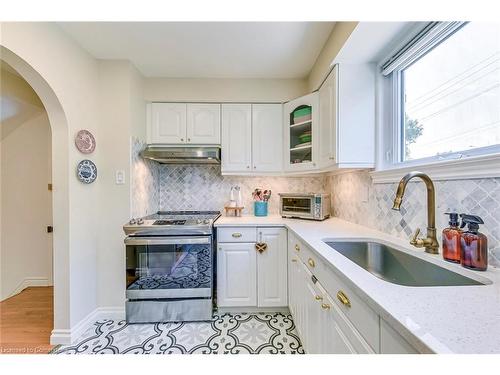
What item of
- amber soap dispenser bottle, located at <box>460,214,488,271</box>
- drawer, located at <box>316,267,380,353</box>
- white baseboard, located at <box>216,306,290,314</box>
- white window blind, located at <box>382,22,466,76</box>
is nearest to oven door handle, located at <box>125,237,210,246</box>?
white baseboard, located at <box>216,306,290,314</box>

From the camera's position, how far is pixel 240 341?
5.47 feet

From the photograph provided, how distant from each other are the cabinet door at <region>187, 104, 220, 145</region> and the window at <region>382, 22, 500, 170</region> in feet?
5.26

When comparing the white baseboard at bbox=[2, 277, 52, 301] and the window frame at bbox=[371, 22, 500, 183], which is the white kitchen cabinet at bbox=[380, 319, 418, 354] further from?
the white baseboard at bbox=[2, 277, 52, 301]

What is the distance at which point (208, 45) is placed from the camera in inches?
71.7

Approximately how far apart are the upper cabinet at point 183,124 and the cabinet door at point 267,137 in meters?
0.42

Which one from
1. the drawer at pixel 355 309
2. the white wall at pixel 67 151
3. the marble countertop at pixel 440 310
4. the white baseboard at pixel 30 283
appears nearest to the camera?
the marble countertop at pixel 440 310

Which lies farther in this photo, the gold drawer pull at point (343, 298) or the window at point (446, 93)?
the window at point (446, 93)

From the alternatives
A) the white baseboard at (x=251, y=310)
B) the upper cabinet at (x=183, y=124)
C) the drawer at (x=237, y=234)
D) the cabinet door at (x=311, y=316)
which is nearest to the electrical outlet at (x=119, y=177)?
the upper cabinet at (x=183, y=124)

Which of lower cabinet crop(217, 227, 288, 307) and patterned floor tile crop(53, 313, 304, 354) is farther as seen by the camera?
lower cabinet crop(217, 227, 288, 307)

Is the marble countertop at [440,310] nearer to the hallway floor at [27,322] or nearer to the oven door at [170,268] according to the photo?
the oven door at [170,268]

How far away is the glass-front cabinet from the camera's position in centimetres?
204

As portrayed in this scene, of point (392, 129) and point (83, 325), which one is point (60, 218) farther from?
point (392, 129)

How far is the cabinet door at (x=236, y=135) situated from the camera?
7.77 ft
